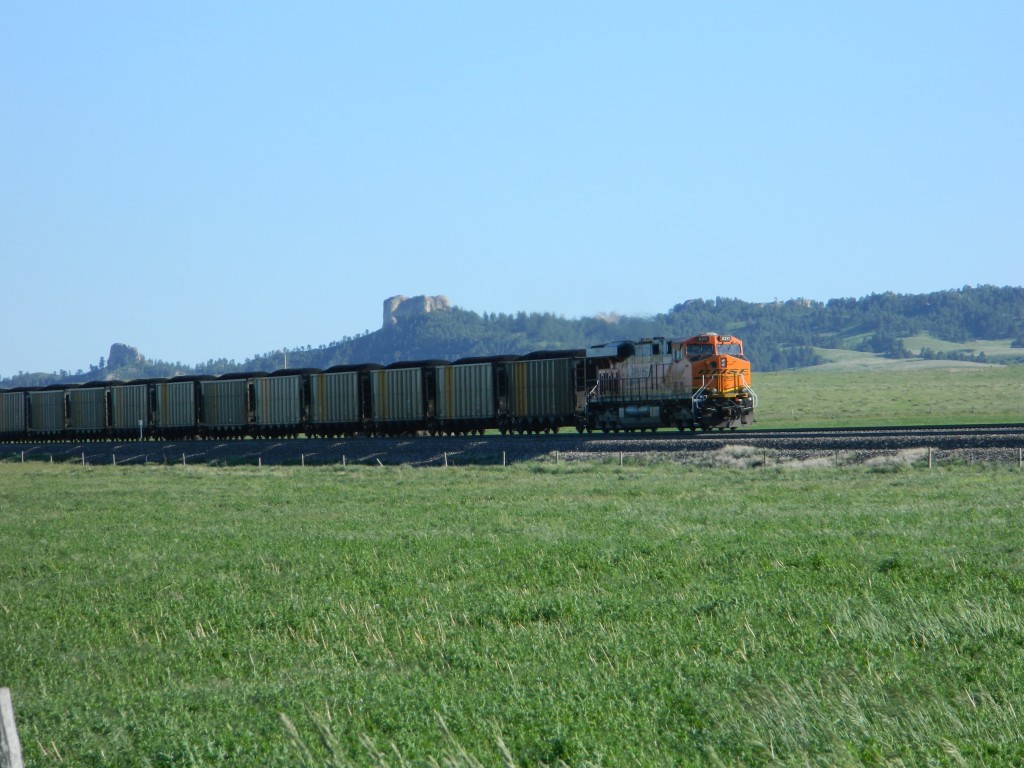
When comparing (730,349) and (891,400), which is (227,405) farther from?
(891,400)

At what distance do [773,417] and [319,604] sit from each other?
6624cm

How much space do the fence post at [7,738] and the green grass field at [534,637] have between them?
266 centimetres

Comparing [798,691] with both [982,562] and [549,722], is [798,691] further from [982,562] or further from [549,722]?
[982,562]

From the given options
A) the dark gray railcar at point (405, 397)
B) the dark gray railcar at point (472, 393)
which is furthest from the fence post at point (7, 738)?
the dark gray railcar at point (405, 397)

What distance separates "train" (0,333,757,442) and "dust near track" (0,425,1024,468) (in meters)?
1.79

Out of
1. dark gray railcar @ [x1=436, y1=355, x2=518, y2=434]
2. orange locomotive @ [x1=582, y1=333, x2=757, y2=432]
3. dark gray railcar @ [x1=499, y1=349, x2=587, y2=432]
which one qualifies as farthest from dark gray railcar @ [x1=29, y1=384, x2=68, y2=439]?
→ orange locomotive @ [x1=582, y1=333, x2=757, y2=432]

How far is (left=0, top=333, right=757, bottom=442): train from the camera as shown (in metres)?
40.9

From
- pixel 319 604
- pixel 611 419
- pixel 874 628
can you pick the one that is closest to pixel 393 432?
pixel 611 419

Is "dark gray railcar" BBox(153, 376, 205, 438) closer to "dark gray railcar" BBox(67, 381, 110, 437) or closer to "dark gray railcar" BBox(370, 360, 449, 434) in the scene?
"dark gray railcar" BBox(67, 381, 110, 437)

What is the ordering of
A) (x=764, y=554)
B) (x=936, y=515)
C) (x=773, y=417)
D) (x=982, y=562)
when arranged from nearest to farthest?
(x=982, y=562) < (x=764, y=554) < (x=936, y=515) < (x=773, y=417)

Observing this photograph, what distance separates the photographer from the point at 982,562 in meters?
15.2

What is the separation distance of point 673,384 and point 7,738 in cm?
3618

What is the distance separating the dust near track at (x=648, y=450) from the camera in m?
32.5

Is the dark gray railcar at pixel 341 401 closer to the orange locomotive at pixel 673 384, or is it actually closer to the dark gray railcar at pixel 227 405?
the dark gray railcar at pixel 227 405
